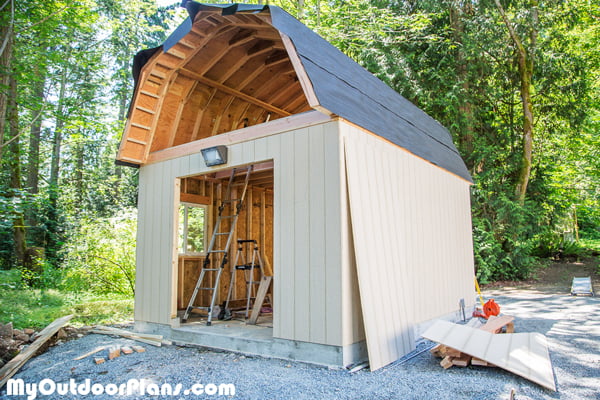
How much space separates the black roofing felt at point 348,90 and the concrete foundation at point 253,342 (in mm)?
2372

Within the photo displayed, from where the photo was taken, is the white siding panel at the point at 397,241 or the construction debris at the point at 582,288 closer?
the white siding panel at the point at 397,241

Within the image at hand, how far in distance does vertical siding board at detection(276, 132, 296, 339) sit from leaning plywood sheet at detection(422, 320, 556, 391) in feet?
4.74

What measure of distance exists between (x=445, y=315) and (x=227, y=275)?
12.5ft

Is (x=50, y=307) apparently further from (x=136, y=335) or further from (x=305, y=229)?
(x=305, y=229)

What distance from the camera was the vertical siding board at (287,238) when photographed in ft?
14.1

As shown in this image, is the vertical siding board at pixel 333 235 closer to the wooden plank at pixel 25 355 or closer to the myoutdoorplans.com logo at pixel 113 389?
the myoutdoorplans.com logo at pixel 113 389

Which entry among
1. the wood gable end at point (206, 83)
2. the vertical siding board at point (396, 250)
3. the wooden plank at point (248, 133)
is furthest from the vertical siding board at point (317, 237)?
the wood gable end at point (206, 83)

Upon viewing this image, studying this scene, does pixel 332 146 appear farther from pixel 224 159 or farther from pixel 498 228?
pixel 498 228

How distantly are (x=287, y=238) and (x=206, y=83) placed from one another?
3226 mm

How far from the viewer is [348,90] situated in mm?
4668

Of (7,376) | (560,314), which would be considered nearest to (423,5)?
(560,314)

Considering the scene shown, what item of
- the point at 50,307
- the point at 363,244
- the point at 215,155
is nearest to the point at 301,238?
the point at 363,244

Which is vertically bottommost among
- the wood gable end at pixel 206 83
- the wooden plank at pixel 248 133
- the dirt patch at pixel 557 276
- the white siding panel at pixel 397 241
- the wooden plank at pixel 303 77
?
the dirt patch at pixel 557 276

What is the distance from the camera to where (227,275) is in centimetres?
746
